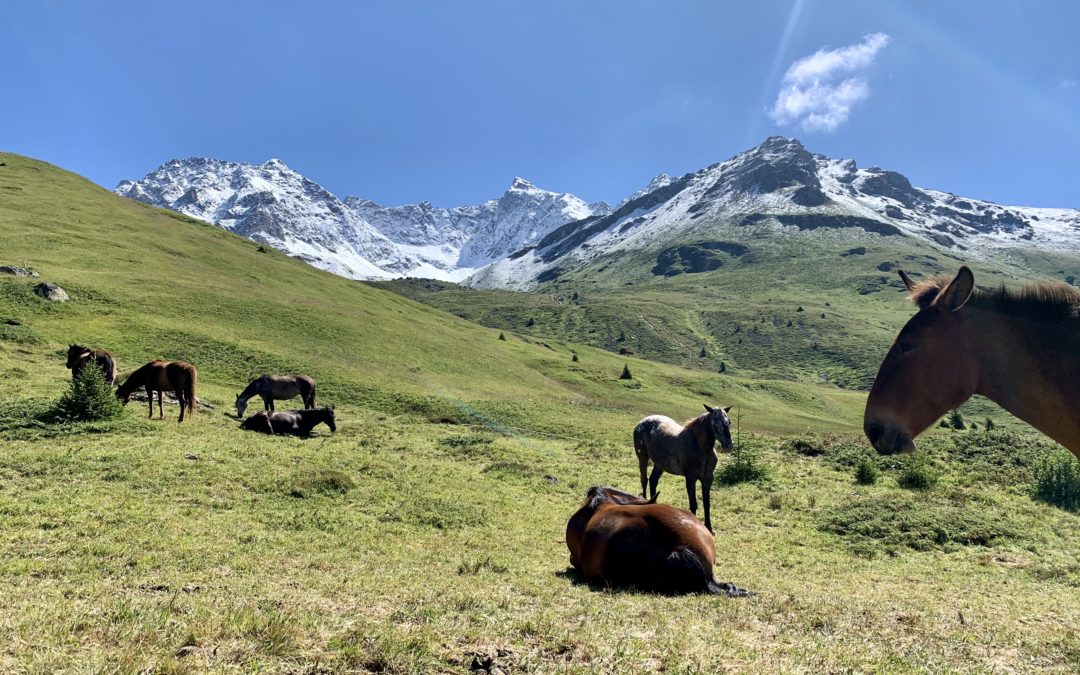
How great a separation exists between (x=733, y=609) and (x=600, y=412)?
3630 cm

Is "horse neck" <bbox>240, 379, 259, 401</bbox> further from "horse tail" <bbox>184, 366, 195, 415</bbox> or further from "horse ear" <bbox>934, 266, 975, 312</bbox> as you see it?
"horse ear" <bbox>934, 266, 975, 312</bbox>

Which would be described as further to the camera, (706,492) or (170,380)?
(170,380)

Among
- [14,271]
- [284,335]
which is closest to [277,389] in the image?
[284,335]

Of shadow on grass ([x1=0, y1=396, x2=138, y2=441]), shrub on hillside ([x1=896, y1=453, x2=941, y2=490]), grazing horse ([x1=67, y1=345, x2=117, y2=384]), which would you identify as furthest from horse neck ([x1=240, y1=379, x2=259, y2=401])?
shrub on hillside ([x1=896, y1=453, x2=941, y2=490])

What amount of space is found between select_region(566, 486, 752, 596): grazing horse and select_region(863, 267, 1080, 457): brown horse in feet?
14.1

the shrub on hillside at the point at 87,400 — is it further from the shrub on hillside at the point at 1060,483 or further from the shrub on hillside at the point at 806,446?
the shrub on hillside at the point at 1060,483

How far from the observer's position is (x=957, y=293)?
4.86 metres

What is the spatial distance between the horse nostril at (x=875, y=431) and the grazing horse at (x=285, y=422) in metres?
22.2

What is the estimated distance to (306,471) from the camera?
1528 centimetres

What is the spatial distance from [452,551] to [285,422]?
48.7 feet

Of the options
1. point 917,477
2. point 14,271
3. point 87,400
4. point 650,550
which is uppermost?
point 14,271

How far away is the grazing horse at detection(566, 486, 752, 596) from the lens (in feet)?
27.4

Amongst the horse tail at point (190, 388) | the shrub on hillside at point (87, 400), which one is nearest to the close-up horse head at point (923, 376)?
the shrub on hillside at point (87, 400)

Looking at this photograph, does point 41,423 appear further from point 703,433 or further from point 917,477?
point 917,477
